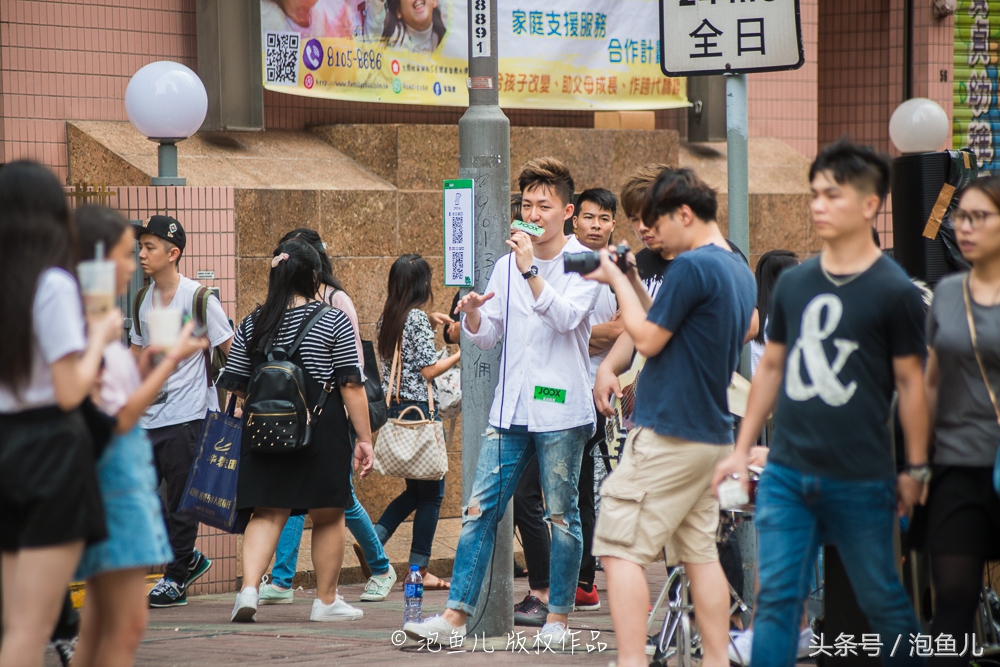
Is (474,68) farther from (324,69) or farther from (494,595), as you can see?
(324,69)

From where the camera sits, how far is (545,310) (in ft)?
19.0

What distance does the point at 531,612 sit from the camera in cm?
678

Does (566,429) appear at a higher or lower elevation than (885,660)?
higher

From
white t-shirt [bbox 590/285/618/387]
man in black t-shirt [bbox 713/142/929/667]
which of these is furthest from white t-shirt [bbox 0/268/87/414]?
white t-shirt [bbox 590/285/618/387]

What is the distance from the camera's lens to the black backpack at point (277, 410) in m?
6.43

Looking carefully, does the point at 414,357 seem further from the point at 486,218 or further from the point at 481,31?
the point at 481,31

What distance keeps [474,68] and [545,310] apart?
4.14 feet

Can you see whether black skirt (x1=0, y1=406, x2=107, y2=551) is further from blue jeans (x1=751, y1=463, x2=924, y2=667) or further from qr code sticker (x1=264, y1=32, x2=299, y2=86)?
qr code sticker (x1=264, y1=32, x2=299, y2=86)

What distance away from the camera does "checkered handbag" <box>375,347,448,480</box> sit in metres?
7.72

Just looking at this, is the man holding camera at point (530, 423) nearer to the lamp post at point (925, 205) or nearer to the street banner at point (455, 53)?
the lamp post at point (925, 205)

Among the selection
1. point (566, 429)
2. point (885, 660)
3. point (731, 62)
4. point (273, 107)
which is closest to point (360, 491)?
point (273, 107)

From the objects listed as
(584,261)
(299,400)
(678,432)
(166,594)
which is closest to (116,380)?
(584,261)

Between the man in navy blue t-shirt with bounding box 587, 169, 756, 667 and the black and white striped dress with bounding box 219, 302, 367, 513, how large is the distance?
2018mm

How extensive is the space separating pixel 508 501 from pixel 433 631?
2.20ft
